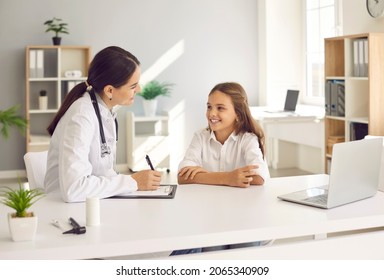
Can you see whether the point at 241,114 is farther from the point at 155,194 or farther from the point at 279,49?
the point at 279,49

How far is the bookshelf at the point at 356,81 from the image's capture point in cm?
495

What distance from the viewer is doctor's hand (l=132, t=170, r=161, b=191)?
2.58 metres

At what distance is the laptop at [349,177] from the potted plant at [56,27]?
4832mm

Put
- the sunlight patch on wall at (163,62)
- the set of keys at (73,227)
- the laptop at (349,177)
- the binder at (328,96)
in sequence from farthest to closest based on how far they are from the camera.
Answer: the sunlight patch on wall at (163,62), the binder at (328,96), the laptop at (349,177), the set of keys at (73,227)

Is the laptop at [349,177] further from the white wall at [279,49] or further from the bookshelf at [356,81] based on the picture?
the white wall at [279,49]

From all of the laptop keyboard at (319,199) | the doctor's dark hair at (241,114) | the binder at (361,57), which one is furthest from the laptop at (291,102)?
the laptop keyboard at (319,199)

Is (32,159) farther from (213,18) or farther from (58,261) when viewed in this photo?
(213,18)

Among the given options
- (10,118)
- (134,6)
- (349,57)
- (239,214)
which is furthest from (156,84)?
(239,214)

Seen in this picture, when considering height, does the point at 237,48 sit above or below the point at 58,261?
above

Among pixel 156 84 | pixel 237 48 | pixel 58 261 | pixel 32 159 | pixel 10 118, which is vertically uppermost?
pixel 237 48

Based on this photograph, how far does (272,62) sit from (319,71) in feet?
2.17

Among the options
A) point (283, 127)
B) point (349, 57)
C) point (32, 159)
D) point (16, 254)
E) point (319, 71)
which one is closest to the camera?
point (16, 254)

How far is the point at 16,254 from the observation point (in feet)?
5.84

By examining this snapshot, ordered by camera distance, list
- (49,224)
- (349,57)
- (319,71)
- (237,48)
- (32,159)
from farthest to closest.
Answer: (237,48)
(319,71)
(349,57)
(32,159)
(49,224)
